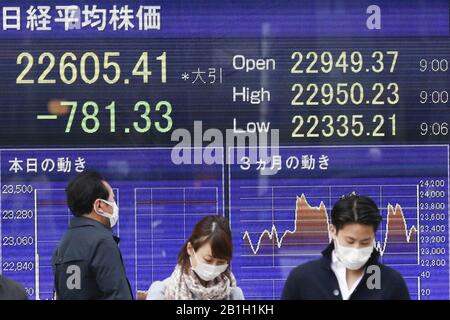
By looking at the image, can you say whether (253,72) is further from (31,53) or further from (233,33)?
(31,53)

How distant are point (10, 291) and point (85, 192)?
668mm

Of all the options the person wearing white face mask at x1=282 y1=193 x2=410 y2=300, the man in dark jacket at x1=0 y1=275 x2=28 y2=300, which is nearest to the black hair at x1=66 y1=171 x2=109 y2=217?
the man in dark jacket at x1=0 y1=275 x2=28 y2=300

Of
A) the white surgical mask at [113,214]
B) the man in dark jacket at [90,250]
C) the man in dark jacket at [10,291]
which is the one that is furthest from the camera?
the white surgical mask at [113,214]

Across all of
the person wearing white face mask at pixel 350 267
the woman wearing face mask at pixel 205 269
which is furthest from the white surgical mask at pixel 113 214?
the person wearing white face mask at pixel 350 267

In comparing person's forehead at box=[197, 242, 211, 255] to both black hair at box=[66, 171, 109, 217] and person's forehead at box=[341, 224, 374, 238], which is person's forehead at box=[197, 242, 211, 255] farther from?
person's forehead at box=[341, 224, 374, 238]

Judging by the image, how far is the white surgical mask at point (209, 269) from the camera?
569cm

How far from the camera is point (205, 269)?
570cm

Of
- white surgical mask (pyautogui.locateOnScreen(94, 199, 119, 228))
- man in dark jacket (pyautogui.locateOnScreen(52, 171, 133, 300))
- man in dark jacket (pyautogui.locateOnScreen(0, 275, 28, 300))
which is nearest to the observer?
man in dark jacket (pyautogui.locateOnScreen(0, 275, 28, 300))

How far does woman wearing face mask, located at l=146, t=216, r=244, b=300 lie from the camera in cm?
→ 568

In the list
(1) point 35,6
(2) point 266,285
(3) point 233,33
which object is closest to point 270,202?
(2) point 266,285

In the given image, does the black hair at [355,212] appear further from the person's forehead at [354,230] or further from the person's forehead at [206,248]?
the person's forehead at [206,248]

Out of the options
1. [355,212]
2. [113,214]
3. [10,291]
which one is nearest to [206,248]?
[113,214]

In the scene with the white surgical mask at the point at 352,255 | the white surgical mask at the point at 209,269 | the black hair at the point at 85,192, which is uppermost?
the black hair at the point at 85,192

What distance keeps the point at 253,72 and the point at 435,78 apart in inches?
Answer: 40.0
